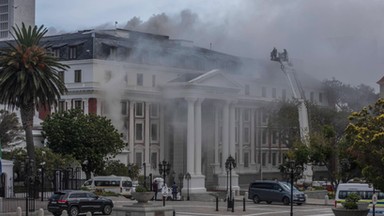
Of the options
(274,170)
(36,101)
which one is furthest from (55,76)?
(274,170)

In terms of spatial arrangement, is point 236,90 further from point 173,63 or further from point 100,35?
point 100,35

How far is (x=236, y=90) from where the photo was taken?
93812 millimetres

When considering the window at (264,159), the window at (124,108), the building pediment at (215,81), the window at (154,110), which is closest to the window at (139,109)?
the window at (124,108)

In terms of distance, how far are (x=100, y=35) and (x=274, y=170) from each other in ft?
129

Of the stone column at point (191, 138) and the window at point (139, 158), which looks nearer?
the stone column at point (191, 138)

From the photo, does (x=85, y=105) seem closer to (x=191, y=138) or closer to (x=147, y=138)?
(x=147, y=138)

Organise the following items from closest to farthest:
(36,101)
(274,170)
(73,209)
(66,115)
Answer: (73,209) → (36,101) → (66,115) → (274,170)

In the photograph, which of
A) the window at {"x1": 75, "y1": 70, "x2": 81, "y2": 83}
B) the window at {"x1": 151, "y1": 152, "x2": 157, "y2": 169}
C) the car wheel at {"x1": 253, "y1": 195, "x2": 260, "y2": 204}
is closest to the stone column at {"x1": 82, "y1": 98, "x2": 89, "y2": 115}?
the window at {"x1": 75, "y1": 70, "x2": 81, "y2": 83}

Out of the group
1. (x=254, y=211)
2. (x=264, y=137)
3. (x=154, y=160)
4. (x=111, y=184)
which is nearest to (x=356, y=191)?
(x=254, y=211)

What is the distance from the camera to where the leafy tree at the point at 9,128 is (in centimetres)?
8256

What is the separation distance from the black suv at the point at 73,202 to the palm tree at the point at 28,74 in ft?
49.6

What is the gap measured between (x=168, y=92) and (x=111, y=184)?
20278 mm

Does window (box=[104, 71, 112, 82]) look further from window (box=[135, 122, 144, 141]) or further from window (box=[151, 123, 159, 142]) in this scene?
window (box=[151, 123, 159, 142])

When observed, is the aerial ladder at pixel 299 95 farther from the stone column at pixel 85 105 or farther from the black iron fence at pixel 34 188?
the stone column at pixel 85 105
